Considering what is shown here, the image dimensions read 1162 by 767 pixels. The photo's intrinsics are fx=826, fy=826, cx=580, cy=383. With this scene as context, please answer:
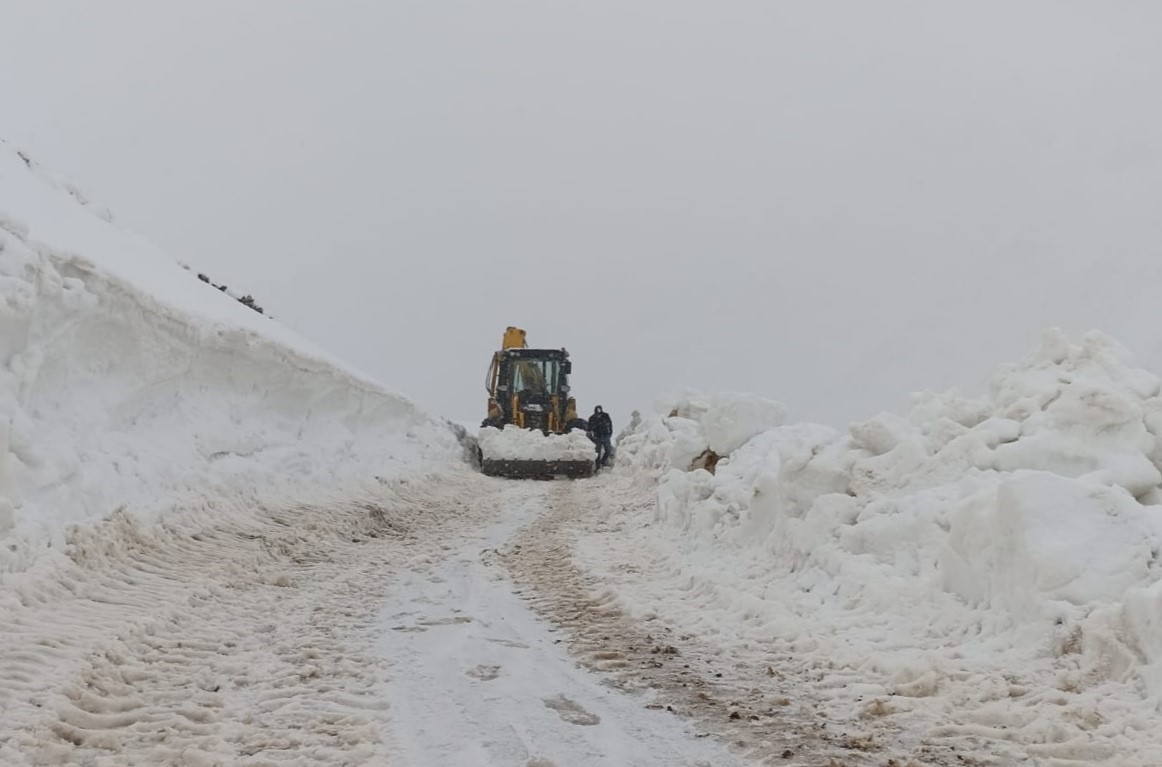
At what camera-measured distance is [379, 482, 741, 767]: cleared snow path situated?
10.7ft

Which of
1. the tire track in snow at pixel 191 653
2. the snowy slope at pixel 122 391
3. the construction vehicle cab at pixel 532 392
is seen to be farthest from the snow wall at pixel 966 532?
the construction vehicle cab at pixel 532 392

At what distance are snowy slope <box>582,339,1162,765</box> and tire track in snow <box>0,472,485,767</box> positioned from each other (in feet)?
7.18

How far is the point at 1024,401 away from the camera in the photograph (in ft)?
21.8

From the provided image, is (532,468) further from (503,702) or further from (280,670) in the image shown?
(503,702)

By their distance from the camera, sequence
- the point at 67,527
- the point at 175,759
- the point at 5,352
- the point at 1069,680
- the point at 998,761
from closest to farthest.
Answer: the point at 175,759 → the point at 998,761 → the point at 1069,680 → the point at 67,527 → the point at 5,352

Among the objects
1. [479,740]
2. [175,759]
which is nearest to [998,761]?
[479,740]

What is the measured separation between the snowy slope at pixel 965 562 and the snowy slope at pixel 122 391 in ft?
12.8

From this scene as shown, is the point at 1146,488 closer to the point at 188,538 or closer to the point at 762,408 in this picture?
the point at 762,408

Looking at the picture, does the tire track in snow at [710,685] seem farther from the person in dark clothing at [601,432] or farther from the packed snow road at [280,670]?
the person in dark clothing at [601,432]

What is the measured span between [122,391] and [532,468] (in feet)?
46.3

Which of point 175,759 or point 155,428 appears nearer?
point 175,759

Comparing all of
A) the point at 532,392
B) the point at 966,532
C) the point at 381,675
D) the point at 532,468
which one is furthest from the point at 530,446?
the point at 381,675

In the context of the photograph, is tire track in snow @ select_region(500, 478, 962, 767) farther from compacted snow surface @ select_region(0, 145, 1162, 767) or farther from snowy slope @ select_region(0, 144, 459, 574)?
snowy slope @ select_region(0, 144, 459, 574)

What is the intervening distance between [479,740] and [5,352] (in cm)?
456
